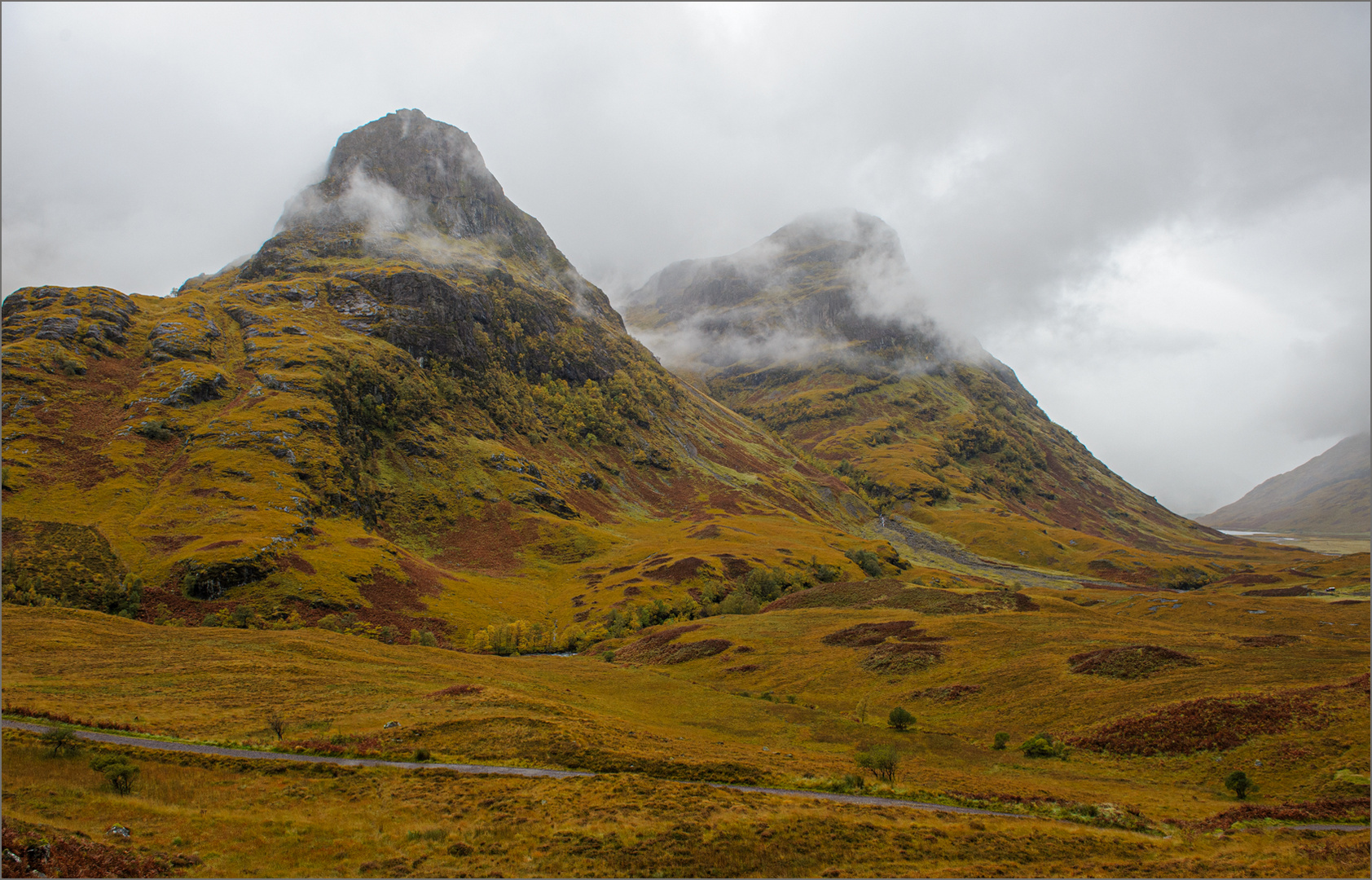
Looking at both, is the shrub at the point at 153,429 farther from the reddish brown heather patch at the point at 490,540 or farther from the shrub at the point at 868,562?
the shrub at the point at 868,562

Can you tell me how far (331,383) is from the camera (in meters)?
180

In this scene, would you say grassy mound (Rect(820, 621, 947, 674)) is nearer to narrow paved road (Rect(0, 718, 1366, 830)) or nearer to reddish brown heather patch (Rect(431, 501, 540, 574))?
narrow paved road (Rect(0, 718, 1366, 830))

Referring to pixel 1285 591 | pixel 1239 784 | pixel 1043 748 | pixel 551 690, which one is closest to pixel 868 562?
pixel 1285 591

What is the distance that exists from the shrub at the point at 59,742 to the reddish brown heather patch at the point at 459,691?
24687 mm

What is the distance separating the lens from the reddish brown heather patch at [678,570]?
145500mm

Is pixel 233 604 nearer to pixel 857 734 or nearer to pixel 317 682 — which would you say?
pixel 317 682

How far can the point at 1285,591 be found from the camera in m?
160

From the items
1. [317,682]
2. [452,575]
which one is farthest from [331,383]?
[317,682]

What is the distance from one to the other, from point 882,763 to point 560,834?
2355cm

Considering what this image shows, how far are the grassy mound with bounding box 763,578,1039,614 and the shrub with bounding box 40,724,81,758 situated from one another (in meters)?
104

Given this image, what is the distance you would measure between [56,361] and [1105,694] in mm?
216779

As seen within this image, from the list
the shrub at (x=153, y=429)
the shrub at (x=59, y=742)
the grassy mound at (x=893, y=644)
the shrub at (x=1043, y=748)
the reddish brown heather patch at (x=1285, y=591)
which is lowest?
the reddish brown heather patch at (x=1285, y=591)

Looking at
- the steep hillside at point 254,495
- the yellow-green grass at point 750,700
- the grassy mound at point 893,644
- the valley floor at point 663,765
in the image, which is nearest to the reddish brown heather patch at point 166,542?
the steep hillside at point 254,495

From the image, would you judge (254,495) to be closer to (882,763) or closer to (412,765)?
(412,765)
